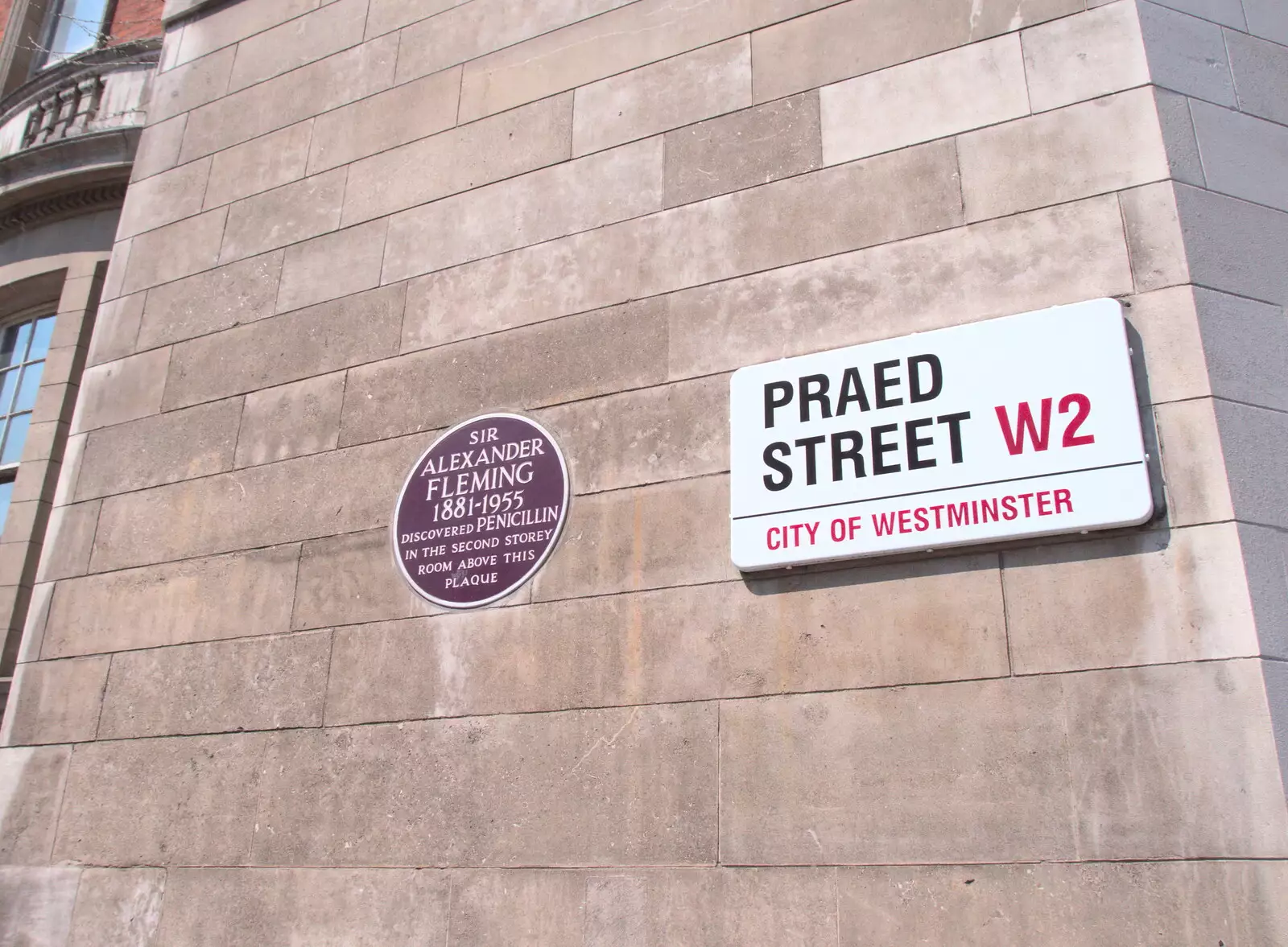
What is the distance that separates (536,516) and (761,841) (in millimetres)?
2249

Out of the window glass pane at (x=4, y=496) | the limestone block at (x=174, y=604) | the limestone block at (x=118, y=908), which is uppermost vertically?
the window glass pane at (x=4, y=496)

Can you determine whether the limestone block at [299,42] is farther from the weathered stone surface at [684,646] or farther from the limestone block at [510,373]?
the weathered stone surface at [684,646]

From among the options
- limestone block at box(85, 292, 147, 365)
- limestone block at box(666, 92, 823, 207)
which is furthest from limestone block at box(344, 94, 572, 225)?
limestone block at box(85, 292, 147, 365)

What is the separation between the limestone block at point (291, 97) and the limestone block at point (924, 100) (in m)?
3.64

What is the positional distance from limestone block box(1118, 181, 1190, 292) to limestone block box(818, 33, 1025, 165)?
850 millimetres

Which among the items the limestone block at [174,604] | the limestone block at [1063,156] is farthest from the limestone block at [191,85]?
the limestone block at [1063,156]

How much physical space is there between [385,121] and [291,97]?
111cm

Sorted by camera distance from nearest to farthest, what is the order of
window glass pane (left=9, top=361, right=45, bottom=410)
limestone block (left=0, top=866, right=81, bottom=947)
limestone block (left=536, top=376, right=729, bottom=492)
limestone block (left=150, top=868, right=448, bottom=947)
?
limestone block (left=150, top=868, right=448, bottom=947) < limestone block (left=536, top=376, right=729, bottom=492) < limestone block (left=0, top=866, right=81, bottom=947) < window glass pane (left=9, top=361, right=45, bottom=410)

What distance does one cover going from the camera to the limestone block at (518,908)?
5664 millimetres

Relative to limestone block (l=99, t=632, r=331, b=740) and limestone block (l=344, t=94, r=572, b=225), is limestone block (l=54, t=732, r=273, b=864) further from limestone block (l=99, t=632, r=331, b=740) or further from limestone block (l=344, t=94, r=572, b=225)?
limestone block (l=344, t=94, r=572, b=225)

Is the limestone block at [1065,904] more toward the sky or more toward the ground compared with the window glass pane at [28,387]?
more toward the ground

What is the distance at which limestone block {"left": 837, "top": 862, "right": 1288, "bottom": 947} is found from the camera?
175 inches

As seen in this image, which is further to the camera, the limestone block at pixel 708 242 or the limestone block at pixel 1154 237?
the limestone block at pixel 708 242

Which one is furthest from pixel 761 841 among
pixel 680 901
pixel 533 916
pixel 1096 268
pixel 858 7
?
pixel 858 7
